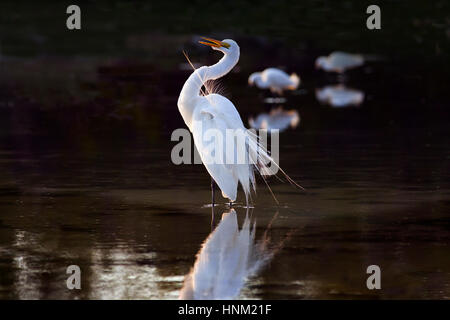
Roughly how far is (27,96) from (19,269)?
15.4 metres

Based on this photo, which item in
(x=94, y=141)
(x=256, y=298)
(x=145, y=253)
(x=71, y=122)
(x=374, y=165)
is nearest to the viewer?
(x=256, y=298)

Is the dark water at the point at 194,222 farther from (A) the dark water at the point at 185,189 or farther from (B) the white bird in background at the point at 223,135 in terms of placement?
(B) the white bird in background at the point at 223,135

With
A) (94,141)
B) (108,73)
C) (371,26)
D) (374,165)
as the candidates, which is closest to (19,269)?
(374,165)

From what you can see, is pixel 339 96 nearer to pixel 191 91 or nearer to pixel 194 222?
pixel 191 91

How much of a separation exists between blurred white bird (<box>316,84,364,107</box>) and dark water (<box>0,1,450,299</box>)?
1.08 feet

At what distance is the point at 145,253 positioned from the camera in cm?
873

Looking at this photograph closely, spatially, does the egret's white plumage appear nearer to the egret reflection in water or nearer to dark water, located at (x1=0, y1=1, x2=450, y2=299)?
dark water, located at (x1=0, y1=1, x2=450, y2=299)

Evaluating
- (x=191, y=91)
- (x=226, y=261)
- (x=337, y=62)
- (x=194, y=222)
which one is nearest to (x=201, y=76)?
(x=191, y=91)

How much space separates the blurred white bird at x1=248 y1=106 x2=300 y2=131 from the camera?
18216 millimetres

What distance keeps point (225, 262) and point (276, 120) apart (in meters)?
11.1

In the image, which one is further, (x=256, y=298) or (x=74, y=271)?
(x=74, y=271)

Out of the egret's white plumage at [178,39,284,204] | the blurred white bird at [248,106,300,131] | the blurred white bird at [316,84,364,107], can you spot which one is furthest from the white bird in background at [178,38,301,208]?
the blurred white bird at [316,84,364,107]

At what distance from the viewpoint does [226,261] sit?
8422mm

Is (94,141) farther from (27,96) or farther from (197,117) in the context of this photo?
(27,96)
